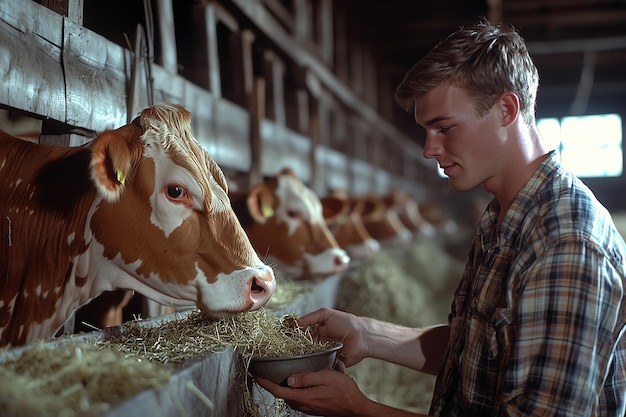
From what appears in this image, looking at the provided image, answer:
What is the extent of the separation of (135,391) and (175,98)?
269cm

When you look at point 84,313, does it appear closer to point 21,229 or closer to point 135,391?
point 21,229

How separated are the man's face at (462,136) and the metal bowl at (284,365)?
0.77 metres

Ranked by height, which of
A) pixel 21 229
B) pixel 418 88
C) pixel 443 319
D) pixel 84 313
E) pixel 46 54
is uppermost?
pixel 46 54

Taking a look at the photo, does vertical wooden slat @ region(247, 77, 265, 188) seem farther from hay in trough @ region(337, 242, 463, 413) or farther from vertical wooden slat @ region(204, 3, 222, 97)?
hay in trough @ region(337, 242, 463, 413)

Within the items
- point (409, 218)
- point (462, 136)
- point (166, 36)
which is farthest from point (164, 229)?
point (409, 218)

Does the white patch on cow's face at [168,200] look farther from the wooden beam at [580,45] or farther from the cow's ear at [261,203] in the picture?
the wooden beam at [580,45]

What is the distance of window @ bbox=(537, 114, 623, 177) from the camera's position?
61.0 feet

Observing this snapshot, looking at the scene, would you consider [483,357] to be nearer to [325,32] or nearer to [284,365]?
[284,365]

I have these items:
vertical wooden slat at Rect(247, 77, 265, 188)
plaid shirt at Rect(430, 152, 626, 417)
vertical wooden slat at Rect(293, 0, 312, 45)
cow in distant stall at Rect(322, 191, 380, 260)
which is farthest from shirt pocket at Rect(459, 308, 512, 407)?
vertical wooden slat at Rect(293, 0, 312, 45)

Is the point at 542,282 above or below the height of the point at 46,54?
below

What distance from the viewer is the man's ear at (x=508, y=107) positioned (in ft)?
7.13

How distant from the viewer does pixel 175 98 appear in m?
3.81

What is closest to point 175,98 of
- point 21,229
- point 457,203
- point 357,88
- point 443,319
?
point 21,229

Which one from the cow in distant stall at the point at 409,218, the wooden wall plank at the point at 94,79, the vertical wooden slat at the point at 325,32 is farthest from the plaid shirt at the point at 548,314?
the cow in distant stall at the point at 409,218
